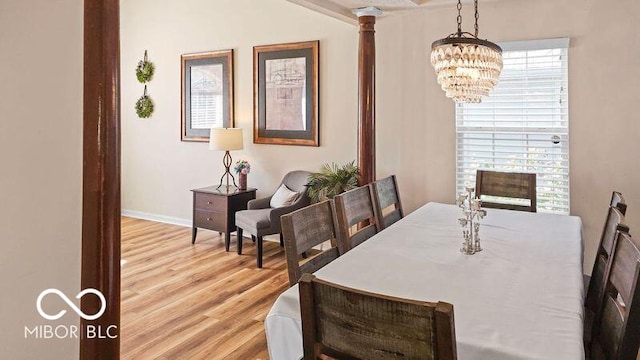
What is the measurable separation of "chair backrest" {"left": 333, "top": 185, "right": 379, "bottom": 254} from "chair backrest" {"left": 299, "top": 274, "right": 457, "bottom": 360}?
3.84 feet

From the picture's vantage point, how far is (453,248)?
7.57 feet

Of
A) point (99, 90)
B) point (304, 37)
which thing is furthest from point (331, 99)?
point (99, 90)

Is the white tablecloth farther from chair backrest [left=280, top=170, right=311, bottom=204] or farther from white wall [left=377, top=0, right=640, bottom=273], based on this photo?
chair backrest [left=280, top=170, right=311, bottom=204]

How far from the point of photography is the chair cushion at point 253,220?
174 inches

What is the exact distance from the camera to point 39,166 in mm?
1763

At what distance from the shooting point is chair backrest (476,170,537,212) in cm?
339

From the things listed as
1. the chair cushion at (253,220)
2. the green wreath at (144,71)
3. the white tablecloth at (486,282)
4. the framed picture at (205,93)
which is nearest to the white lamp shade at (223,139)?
the framed picture at (205,93)

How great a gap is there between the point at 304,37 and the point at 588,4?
264 cm

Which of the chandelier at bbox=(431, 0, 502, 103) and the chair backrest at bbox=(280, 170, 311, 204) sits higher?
the chandelier at bbox=(431, 0, 502, 103)

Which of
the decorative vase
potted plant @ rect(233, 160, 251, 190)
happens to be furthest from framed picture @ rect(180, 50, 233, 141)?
the decorative vase

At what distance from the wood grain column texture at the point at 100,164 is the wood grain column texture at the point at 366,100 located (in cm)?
268

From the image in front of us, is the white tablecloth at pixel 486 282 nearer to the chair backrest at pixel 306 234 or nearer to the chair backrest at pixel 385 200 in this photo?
the chair backrest at pixel 306 234

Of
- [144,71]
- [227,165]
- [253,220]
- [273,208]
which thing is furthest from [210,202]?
[144,71]

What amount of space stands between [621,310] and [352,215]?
1416 millimetres
